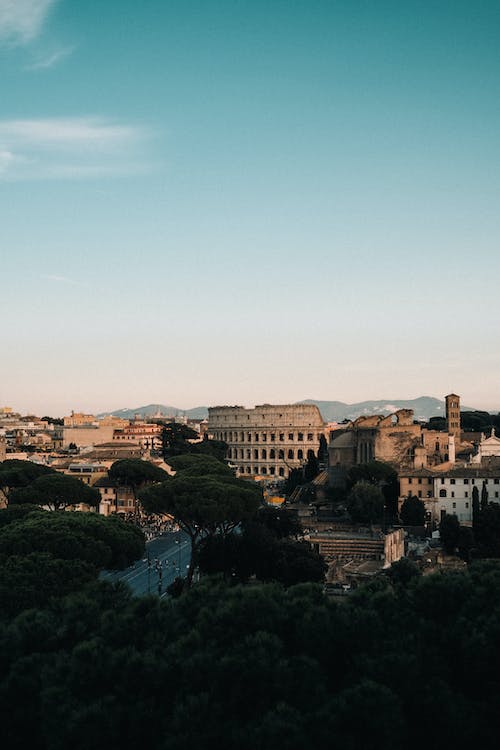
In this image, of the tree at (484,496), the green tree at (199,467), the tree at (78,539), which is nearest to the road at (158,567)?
the tree at (78,539)

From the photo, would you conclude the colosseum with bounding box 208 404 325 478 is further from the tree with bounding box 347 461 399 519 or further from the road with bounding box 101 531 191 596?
the road with bounding box 101 531 191 596

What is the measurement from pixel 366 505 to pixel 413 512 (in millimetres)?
2493

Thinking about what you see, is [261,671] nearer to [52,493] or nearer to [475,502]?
[475,502]

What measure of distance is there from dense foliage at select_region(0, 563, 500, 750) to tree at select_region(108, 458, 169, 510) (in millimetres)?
43332

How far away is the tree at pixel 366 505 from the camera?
5028 centimetres

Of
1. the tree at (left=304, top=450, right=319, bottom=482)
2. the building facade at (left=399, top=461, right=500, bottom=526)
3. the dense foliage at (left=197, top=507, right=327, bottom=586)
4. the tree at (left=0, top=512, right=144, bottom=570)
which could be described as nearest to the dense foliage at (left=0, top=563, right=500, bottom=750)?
the tree at (left=0, top=512, right=144, bottom=570)

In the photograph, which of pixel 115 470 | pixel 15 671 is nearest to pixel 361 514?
pixel 115 470

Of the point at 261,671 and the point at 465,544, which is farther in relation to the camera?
the point at 465,544

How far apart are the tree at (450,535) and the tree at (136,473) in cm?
2270

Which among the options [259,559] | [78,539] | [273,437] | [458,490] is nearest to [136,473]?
[458,490]

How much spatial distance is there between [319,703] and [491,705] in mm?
2737

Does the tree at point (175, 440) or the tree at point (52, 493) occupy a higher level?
the tree at point (175, 440)

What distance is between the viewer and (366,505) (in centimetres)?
5047

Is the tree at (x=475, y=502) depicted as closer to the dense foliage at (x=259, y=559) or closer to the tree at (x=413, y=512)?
the tree at (x=413, y=512)
